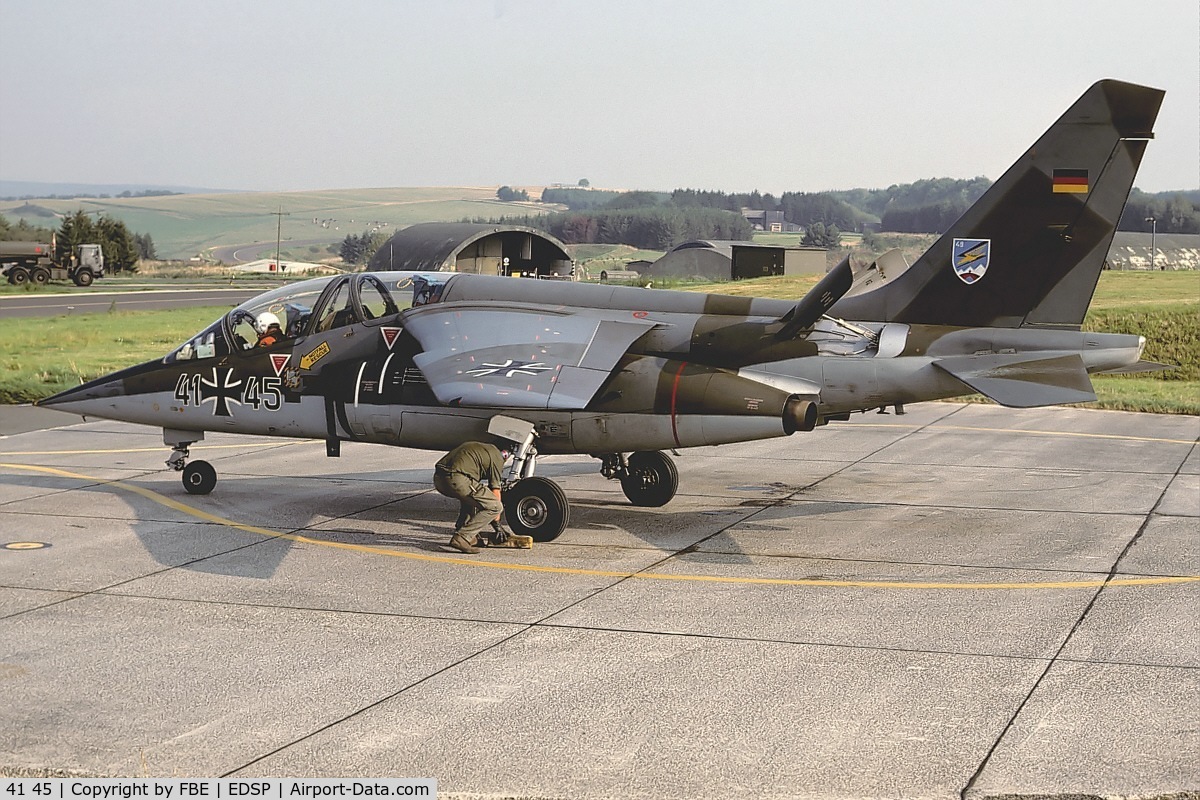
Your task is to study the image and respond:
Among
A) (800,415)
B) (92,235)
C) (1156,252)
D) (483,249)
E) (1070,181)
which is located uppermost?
(1156,252)

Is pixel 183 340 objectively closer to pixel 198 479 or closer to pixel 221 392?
pixel 198 479

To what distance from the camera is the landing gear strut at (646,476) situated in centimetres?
1753

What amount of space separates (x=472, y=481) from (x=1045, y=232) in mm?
7593

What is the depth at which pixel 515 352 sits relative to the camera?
15.5m

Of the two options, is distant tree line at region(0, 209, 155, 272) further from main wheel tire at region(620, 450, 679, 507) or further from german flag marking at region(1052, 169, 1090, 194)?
german flag marking at region(1052, 169, 1090, 194)

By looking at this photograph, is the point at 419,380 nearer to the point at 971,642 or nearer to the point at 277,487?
the point at 277,487

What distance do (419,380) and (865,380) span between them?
18.5ft

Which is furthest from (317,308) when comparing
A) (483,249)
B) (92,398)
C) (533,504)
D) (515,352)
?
(483,249)

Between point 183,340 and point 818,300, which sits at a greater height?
point 818,300

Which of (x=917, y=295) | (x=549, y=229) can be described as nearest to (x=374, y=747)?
(x=917, y=295)

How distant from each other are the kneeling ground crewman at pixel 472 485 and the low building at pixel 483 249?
4826 cm

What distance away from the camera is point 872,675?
1015cm

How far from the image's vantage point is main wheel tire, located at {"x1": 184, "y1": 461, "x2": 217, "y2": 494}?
18.3 m

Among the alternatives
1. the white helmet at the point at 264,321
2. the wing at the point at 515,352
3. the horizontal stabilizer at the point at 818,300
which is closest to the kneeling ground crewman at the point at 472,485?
the wing at the point at 515,352
